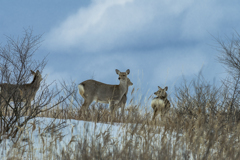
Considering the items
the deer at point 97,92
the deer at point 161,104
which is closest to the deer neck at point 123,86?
the deer at point 97,92

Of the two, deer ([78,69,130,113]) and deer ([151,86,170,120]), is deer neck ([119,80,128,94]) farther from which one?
deer ([151,86,170,120])

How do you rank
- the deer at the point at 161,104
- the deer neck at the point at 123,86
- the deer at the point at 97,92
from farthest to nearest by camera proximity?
1. the deer neck at the point at 123,86
2. the deer at the point at 97,92
3. the deer at the point at 161,104

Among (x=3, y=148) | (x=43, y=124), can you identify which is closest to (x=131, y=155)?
(x=3, y=148)

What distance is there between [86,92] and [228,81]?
4.65 metres

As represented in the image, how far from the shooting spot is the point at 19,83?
565 centimetres

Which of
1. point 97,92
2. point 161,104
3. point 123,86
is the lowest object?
point 161,104

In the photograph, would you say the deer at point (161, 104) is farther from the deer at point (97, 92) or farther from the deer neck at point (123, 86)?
the deer neck at point (123, 86)

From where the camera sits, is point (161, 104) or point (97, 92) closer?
point (161, 104)

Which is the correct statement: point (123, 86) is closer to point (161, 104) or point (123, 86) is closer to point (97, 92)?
point (97, 92)

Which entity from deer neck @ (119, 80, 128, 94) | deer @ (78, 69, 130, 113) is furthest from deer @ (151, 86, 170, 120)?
deer neck @ (119, 80, 128, 94)

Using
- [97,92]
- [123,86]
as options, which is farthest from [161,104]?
[97,92]

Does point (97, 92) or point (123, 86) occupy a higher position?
point (123, 86)

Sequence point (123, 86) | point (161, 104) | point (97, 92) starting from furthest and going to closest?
point (123, 86) < point (97, 92) < point (161, 104)

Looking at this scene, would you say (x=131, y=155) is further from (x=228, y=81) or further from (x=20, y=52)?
(x=228, y=81)
